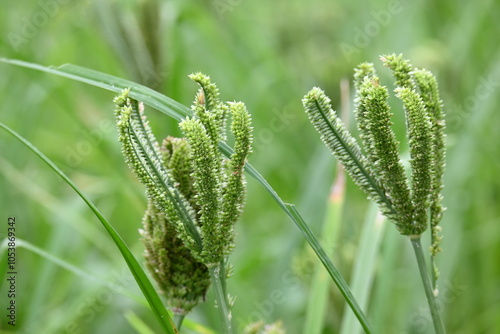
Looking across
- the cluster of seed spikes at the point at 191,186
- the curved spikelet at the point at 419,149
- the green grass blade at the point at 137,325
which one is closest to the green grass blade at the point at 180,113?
the cluster of seed spikes at the point at 191,186

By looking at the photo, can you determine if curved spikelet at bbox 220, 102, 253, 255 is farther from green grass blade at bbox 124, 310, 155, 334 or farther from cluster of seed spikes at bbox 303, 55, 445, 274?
green grass blade at bbox 124, 310, 155, 334

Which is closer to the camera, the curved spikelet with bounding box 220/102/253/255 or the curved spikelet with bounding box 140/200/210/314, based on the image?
the curved spikelet with bounding box 220/102/253/255

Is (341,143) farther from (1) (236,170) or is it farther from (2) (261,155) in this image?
(2) (261,155)

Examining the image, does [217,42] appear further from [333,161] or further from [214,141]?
[214,141]

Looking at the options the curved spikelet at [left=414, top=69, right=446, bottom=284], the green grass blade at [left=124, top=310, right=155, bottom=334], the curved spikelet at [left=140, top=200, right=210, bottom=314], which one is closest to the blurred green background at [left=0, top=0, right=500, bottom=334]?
the green grass blade at [left=124, top=310, right=155, bottom=334]

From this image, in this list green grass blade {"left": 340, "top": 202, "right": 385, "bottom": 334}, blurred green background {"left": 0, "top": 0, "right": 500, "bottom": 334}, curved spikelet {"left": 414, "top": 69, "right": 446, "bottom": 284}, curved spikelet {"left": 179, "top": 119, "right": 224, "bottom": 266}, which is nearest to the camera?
curved spikelet {"left": 179, "top": 119, "right": 224, "bottom": 266}

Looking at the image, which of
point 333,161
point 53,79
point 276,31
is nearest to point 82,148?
point 53,79
